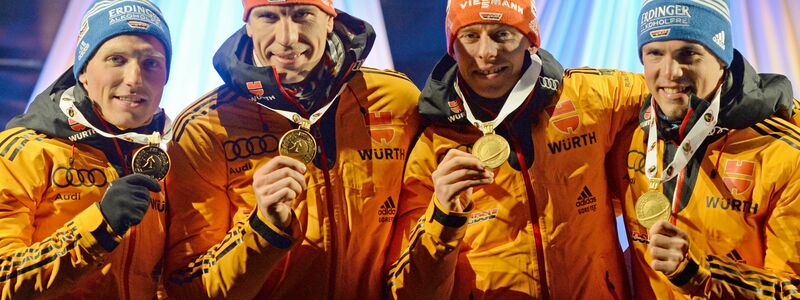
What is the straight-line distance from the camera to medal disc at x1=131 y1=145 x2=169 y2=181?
341cm

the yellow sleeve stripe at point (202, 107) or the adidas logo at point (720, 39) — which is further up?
the yellow sleeve stripe at point (202, 107)

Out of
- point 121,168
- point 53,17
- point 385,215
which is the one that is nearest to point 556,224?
point 385,215

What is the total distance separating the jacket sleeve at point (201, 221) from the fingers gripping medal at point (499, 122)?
36.0 inches

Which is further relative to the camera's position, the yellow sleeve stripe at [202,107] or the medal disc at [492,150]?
the yellow sleeve stripe at [202,107]

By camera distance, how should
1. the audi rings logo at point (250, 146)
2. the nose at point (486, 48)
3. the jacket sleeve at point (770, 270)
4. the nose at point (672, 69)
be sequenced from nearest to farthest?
the jacket sleeve at point (770, 270), the nose at point (672, 69), the nose at point (486, 48), the audi rings logo at point (250, 146)

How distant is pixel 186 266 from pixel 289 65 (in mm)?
880

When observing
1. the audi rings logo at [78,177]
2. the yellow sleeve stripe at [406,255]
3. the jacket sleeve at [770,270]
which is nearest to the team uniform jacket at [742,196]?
the jacket sleeve at [770,270]

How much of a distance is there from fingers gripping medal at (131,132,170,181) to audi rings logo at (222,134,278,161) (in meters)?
0.26

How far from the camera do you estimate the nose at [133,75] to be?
3469 millimetres

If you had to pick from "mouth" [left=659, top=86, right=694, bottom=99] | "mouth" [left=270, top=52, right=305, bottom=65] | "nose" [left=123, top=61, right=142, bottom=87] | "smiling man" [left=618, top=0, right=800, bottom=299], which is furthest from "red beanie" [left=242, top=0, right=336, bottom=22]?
"mouth" [left=659, top=86, right=694, bottom=99]

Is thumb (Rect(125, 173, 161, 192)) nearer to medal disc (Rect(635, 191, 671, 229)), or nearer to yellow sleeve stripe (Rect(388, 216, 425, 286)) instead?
yellow sleeve stripe (Rect(388, 216, 425, 286))

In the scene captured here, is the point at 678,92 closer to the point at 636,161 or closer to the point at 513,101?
the point at 636,161

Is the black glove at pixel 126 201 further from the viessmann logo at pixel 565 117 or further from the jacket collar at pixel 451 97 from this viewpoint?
the viessmann logo at pixel 565 117

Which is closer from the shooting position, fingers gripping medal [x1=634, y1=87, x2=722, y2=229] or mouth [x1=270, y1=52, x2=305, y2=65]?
fingers gripping medal [x1=634, y1=87, x2=722, y2=229]
